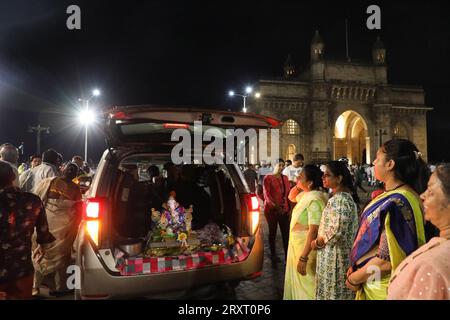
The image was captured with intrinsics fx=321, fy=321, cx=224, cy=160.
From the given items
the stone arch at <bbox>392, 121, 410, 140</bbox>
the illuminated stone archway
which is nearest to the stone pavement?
the illuminated stone archway

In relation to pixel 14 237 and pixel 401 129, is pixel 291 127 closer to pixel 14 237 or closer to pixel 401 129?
pixel 401 129

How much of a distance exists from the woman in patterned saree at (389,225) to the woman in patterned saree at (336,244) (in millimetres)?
593

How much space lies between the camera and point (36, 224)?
327 centimetres

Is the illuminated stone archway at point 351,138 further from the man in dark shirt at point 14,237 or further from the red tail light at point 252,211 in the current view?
the man in dark shirt at point 14,237

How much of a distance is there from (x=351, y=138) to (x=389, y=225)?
4553 cm

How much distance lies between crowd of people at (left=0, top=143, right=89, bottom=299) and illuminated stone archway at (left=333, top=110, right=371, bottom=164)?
1594 inches

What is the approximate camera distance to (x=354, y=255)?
2.53 m

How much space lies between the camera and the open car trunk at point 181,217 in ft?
13.0

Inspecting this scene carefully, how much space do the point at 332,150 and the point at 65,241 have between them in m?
38.2

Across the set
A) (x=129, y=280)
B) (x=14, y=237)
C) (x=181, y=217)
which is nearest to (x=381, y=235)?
(x=129, y=280)

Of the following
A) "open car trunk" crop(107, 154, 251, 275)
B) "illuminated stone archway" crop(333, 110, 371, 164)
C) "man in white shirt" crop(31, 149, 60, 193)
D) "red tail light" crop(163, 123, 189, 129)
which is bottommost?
"open car trunk" crop(107, 154, 251, 275)

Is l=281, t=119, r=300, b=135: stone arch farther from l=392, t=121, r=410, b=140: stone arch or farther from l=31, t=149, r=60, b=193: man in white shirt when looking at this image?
l=31, t=149, r=60, b=193: man in white shirt

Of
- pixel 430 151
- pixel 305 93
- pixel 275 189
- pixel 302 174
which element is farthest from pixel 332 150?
pixel 302 174

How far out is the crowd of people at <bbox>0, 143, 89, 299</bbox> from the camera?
299 cm
